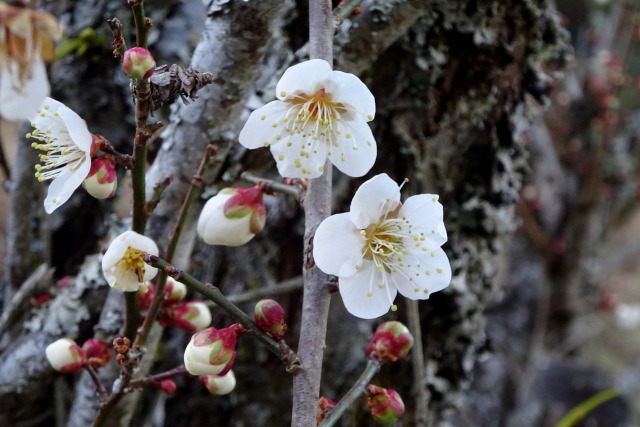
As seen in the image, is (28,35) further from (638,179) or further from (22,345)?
(638,179)

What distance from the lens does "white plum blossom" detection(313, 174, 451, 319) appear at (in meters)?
0.51

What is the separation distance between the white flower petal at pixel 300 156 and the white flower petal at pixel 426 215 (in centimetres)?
9

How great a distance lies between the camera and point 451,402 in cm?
111

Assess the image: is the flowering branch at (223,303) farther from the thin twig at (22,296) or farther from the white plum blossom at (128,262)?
the thin twig at (22,296)

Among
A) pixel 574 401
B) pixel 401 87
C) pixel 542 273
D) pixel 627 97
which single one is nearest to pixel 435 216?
pixel 401 87

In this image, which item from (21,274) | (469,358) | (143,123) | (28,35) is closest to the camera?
(28,35)

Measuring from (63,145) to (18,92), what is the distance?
12.0 inches

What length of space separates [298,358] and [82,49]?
36.3 inches

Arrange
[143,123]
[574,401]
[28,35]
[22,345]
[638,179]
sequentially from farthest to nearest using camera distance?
1. [638,179]
2. [574,401]
3. [22,345]
4. [143,123]
5. [28,35]

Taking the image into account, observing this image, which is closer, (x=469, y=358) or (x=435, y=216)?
(x=435, y=216)

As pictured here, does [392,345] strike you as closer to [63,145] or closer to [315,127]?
[315,127]

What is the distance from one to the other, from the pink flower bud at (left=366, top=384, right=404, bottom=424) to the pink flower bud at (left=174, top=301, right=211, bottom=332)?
0.24 metres

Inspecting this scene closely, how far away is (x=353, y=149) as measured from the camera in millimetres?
571

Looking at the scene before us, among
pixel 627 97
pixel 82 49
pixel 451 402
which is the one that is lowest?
pixel 627 97
